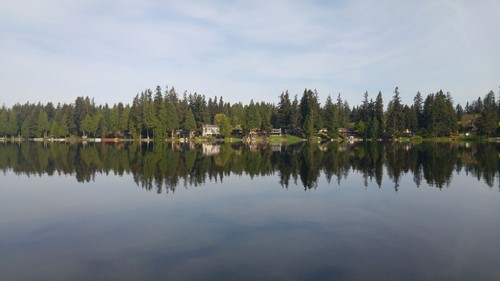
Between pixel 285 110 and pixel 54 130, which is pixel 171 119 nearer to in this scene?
pixel 285 110

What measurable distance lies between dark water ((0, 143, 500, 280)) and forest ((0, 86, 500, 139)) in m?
110

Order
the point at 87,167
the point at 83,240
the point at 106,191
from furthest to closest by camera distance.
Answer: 1. the point at 87,167
2. the point at 106,191
3. the point at 83,240

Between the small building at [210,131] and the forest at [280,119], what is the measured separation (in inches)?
116

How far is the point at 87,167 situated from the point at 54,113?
535 feet

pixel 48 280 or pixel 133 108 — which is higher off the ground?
pixel 133 108

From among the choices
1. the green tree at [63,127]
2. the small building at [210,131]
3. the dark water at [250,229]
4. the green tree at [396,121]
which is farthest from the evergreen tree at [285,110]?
the dark water at [250,229]

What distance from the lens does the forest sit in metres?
135

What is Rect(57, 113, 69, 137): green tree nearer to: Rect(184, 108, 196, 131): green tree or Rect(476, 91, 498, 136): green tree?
Rect(184, 108, 196, 131): green tree

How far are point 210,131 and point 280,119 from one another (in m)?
30.7

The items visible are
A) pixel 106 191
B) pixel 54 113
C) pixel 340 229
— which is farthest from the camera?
pixel 54 113

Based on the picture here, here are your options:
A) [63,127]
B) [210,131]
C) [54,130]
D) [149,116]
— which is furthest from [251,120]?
[54,130]

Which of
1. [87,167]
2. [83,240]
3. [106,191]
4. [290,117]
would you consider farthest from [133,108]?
[83,240]

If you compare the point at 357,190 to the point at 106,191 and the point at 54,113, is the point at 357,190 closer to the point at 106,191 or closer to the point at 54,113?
the point at 106,191

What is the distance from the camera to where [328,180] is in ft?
105
